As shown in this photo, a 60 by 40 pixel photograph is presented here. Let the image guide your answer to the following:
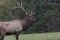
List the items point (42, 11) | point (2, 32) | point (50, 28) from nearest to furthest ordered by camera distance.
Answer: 1. point (2, 32)
2. point (50, 28)
3. point (42, 11)

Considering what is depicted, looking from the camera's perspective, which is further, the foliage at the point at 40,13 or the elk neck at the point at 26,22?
the foliage at the point at 40,13

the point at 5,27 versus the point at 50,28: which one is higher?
the point at 5,27

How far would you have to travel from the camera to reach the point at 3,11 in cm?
3138

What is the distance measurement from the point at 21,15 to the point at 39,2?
11.6 ft

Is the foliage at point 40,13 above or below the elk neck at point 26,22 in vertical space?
below

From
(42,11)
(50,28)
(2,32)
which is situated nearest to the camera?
(2,32)

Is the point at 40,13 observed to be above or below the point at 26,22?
below

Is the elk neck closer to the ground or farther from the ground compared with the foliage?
farther from the ground

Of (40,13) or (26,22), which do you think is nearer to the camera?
(26,22)

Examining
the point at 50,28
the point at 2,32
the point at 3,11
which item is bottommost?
the point at 50,28

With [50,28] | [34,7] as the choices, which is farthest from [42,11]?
[50,28]

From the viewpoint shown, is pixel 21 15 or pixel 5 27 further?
pixel 21 15

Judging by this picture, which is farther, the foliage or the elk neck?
the foliage

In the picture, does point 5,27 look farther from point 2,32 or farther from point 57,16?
point 57,16
